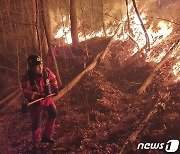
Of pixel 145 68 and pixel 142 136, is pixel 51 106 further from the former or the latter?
pixel 145 68

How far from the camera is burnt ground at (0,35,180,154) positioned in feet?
24.5

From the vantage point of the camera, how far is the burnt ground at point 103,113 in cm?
746

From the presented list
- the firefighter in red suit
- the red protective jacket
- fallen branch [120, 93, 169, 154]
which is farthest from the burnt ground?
the red protective jacket

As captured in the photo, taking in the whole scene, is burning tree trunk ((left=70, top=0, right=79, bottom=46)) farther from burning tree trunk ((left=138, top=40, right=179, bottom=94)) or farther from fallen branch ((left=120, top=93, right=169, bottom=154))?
fallen branch ((left=120, top=93, right=169, bottom=154))

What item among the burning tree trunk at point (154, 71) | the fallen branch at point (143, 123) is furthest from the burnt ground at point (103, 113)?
the burning tree trunk at point (154, 71)

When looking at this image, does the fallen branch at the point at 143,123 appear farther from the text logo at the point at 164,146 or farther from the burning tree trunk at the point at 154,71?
the burning tree trunk at the point at 154,71

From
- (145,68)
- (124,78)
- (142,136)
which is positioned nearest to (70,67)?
(124,78)

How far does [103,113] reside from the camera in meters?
9.17

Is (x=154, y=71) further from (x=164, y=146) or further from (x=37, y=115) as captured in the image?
(x=37, y=115)

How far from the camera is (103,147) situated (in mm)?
7301

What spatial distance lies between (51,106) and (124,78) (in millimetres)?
4987

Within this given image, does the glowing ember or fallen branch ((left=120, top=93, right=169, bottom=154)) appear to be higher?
the glowing ember

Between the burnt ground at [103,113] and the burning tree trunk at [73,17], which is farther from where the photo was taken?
the burning tree trunk at [73,17]

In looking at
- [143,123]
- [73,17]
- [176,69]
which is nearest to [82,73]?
[73,17]
